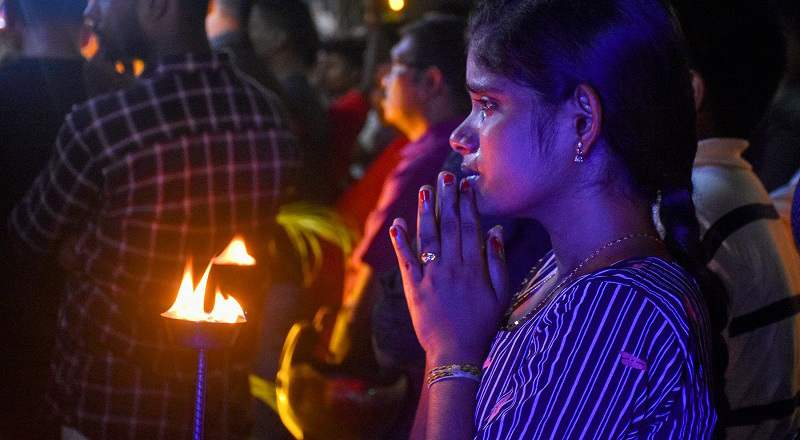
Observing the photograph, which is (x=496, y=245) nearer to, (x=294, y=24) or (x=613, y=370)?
(x=613, y=370)

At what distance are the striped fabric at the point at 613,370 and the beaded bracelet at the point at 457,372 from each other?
0.12m

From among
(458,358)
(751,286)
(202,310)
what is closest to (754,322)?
(751,286)

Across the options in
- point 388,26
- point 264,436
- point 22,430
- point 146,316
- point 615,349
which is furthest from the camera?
point 388,26

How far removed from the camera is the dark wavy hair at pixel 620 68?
1.35 meters

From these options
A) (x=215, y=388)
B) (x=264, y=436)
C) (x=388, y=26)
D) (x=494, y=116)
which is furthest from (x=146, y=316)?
(x=388, y=26)

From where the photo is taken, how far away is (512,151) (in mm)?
1434

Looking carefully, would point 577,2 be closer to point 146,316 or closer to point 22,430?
point 146,316

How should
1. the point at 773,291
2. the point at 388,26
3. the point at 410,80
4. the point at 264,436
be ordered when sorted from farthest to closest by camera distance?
the point at 388,26, the point at 264,436, the point at 410,80, the point at 773,291

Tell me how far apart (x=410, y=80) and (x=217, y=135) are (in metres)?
1.19

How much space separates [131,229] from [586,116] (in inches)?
62.6

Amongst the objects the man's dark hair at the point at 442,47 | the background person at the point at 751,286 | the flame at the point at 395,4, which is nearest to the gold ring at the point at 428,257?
the background person at the point at 751,286

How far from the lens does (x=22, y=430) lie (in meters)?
2.73

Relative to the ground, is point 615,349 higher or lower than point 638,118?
lower

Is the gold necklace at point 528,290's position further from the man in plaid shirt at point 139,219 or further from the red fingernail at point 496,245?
the man in plaid shirt at point 139,219
